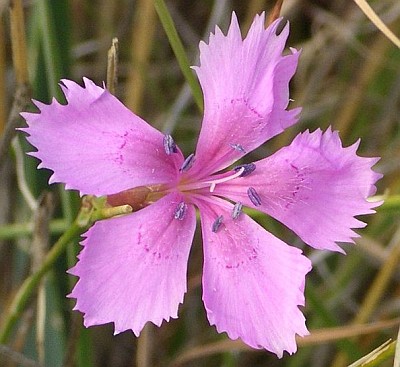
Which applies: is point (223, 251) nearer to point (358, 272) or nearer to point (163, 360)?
point (163, 360)

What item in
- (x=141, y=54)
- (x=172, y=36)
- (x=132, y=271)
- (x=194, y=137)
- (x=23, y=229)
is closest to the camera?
(x=132, y=271)

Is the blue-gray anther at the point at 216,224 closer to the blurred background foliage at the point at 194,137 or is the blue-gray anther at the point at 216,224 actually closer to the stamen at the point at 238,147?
the stamen at the point at 238,147

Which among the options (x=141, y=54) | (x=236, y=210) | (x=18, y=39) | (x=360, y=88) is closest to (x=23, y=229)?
(x=18, y=39)

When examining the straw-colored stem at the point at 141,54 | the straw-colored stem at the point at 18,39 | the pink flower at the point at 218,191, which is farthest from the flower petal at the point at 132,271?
the straw-colored stem at the point at 141,54

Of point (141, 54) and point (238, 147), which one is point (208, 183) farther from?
point (141, 54)

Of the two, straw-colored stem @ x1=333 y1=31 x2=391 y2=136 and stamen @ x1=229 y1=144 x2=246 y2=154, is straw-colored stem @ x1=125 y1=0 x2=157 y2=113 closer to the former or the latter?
straw-colored stem @ x1=333 y1=31 x2=391 y2=136

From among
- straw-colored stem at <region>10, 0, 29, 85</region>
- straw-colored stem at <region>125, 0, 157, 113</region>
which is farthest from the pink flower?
straw-colored stem at <region>125, 0, 157, 113</region>

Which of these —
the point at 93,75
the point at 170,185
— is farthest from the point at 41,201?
the point at 93,75
